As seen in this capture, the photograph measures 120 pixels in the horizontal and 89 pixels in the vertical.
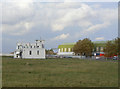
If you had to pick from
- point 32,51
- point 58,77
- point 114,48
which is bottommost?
point 58,77

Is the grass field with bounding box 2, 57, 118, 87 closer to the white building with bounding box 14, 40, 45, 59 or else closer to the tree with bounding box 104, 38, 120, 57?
the white building with bounding box 14, 40, 45, 59

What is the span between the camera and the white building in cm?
7269

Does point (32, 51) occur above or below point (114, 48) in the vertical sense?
below

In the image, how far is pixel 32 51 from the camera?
73.1m

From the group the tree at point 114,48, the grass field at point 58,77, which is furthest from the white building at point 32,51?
the grass field at point 58,77

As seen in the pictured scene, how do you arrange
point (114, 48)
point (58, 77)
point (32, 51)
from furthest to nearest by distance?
point (114, 48)
point (32, 51)
point (58, 77)

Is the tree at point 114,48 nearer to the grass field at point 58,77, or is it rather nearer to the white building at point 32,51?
the white building at point 32,51

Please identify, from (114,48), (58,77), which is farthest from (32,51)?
(58,77)

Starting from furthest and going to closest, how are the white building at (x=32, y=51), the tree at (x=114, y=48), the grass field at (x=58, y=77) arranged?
the white building at (x=32, y=51), the tree at (x=114, y=48), the grass field at (x=58, y=77)

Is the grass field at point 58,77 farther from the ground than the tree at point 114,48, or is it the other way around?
the tree at point 114,48

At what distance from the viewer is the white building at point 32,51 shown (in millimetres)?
72688

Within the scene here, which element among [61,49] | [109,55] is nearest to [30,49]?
[109,55]

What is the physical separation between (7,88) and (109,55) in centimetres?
6994

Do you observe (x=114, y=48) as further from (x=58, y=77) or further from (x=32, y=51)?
(x=58, y=77)
